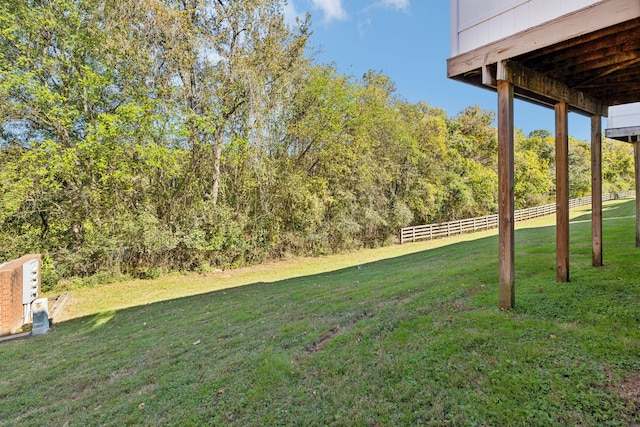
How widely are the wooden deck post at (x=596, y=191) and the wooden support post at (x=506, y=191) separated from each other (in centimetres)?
263

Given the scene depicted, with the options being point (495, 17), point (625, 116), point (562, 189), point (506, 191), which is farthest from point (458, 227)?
point (495, 17)

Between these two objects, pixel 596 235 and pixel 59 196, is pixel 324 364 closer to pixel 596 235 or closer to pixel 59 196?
pixel 596 235

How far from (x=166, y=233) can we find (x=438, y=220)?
16.4 metres

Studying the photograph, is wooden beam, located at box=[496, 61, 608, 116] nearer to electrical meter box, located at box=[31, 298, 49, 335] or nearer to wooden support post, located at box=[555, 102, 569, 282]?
wooden support post, located at box=[555, 102, 569, 282]

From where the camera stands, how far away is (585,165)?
28.2 metres

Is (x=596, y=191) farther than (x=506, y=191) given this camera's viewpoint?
Yes

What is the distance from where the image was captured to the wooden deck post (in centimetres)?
476

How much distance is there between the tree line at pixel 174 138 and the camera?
317 inches

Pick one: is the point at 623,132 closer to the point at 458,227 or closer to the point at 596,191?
the point at 596,191

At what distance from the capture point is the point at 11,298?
18.8 ft

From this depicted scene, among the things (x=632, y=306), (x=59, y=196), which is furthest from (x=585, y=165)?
(x=59, y=196)

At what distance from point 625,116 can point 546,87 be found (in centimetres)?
498

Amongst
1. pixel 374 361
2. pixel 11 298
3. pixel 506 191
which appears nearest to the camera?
pixel 374 361

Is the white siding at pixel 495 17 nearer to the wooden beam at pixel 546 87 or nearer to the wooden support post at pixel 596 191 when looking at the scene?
the wooden beam at pixel 546 87
